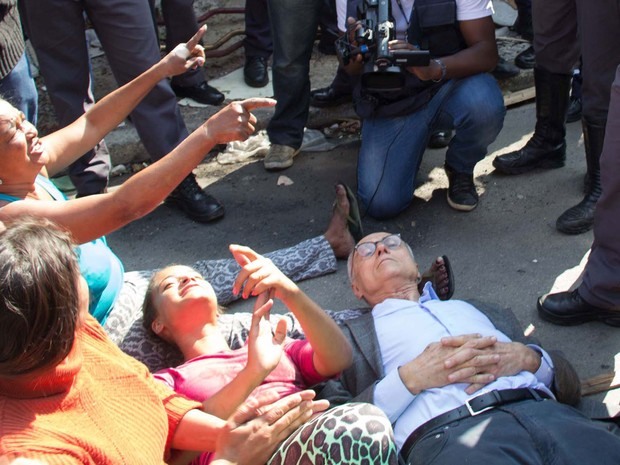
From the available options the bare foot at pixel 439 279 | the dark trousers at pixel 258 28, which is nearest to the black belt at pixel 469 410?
the bare foot at pixel 439 279

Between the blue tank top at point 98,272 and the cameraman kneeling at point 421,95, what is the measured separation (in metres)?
1.52

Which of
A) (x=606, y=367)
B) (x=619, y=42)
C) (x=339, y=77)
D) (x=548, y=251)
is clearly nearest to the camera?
(x=606, y=367)

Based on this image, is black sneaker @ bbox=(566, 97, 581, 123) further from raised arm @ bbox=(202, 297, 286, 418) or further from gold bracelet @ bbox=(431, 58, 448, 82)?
raised arm @ bbox=(202, 297, 286, 418)

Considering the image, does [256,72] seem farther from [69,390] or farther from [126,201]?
[69,390]

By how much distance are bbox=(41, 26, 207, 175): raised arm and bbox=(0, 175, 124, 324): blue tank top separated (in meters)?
0.17

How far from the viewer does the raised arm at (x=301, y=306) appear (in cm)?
222

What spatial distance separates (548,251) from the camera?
3449 millimetres

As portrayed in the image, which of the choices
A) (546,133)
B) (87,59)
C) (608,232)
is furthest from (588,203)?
(87,59)

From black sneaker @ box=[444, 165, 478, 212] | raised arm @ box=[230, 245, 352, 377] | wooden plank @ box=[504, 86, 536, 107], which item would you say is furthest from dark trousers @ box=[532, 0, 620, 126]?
raised arm @ box=[230, 245, 352, 377]

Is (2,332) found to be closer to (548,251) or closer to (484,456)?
(484,456)

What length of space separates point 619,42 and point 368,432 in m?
2.15

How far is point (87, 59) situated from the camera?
387cm

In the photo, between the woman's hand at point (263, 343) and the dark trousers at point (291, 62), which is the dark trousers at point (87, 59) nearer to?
the dark trousers at point (291, 62)

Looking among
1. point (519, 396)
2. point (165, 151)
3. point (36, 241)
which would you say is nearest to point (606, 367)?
point (519, 396)
